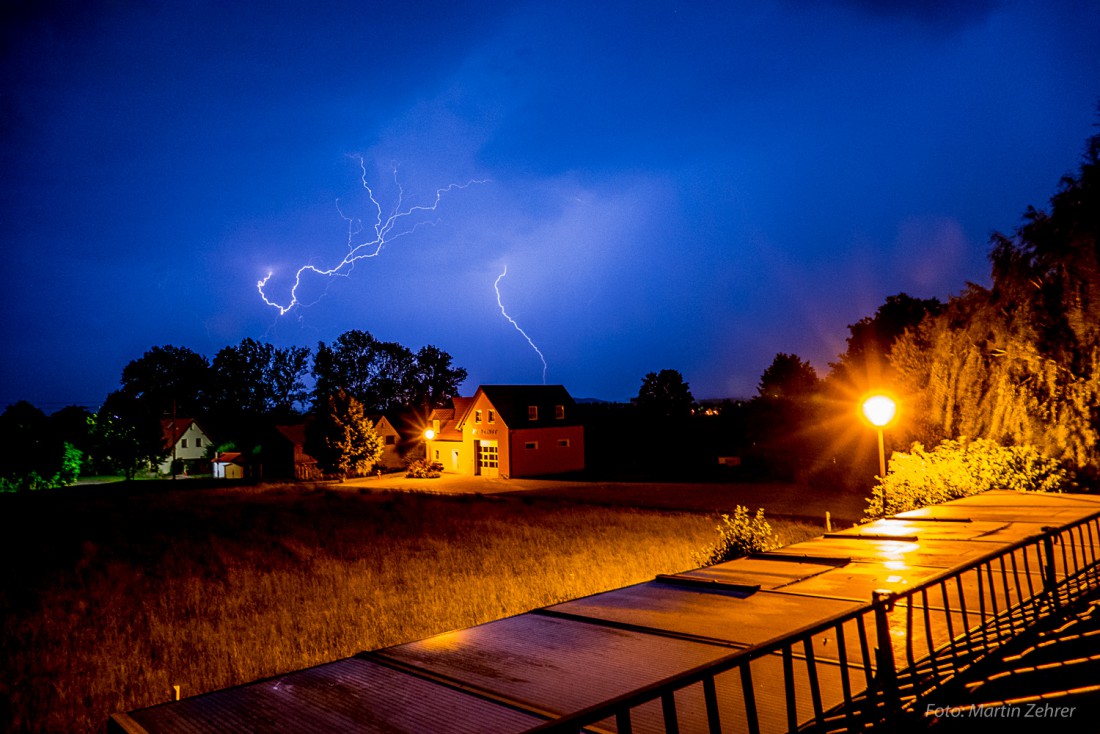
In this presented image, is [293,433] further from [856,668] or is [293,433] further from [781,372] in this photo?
[856,668]

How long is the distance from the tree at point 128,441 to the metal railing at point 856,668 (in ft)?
218

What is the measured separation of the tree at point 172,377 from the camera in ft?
304

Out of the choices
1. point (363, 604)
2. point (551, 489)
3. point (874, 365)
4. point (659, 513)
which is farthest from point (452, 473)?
point (363, 604)

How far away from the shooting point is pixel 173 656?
25.8 ft

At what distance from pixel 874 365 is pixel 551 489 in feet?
66.0

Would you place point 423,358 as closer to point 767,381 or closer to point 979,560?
point 767,381

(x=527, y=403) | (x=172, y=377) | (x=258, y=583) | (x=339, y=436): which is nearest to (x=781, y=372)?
(x=527, y=403)

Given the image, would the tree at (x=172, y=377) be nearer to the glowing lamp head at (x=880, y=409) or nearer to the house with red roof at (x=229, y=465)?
the house with red roof at (x=229, y=465)

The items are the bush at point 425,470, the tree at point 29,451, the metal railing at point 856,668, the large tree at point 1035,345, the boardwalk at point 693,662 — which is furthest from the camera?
the tree at point 29,451

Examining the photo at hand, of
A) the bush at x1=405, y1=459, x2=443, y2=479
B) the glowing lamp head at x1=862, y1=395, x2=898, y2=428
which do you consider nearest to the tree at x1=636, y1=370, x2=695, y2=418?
the bush at x1=405, y1=459, x2=443, y2=479

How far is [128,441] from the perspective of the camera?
57.2 m

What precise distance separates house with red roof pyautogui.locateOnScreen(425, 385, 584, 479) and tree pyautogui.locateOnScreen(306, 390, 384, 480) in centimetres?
474

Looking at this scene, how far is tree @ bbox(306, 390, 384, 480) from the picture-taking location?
41812 mm

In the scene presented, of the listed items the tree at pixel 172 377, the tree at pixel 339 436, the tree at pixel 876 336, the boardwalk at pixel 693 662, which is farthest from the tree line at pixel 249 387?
the boardwalk at pixel 693 662
